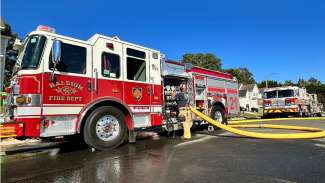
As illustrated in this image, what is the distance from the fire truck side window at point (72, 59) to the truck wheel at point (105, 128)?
3.51 feet

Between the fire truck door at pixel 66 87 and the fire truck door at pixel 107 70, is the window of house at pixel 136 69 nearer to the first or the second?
the fire truck door at pixel 107 70

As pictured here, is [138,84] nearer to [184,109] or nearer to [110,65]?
[110,65]

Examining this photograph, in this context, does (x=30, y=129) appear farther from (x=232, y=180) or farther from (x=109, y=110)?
(x=232, y=180)

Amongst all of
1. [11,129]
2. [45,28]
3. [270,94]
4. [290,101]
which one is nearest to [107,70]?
[45,28]

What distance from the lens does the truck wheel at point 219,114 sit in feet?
37.6

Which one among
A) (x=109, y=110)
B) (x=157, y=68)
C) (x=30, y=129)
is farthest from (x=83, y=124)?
(x=157, y=68)

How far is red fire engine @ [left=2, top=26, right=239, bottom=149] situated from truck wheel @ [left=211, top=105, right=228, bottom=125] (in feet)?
7.86

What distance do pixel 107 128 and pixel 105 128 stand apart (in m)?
0.06

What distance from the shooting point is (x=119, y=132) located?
296 inches

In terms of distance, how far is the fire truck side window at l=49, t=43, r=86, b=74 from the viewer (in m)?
6.73

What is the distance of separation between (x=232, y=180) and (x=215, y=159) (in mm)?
1512

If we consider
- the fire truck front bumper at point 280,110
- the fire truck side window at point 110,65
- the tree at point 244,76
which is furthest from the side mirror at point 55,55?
the tree at point 244,76

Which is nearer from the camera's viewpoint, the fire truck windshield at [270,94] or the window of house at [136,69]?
the window of house at [136,69]

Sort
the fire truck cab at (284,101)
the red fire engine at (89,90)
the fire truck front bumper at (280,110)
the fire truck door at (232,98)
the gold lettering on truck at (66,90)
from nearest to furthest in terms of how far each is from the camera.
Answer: the red fire engine at (89,90) < the gold lettering on truck at (66,90) < the fire truck door at (232,98) < the fire truck front bumper at (280,110) < the fire truck cab at (284,101)
